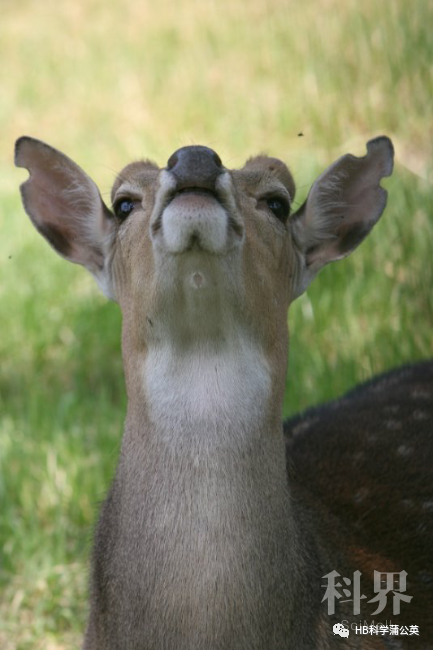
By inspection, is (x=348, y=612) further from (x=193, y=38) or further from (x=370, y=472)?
(x=193, y=38)

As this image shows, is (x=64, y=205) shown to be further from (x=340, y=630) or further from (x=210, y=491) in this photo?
(x=340, y=630)

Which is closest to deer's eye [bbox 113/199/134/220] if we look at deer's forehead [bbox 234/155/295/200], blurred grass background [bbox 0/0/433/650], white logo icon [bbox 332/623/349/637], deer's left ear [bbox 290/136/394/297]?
deer's forehead [bbox 234/155/295/200]

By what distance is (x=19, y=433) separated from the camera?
18.5 feet

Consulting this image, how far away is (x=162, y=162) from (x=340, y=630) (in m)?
5.54

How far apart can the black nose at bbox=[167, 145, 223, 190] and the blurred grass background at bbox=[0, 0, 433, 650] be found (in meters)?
2.01

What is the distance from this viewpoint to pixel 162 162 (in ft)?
27.5

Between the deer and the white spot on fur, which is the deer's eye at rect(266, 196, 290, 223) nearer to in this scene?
the deer

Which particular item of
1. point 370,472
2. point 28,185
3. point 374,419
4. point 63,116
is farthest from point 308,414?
point 63,116

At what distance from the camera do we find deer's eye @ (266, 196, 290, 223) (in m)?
3.41

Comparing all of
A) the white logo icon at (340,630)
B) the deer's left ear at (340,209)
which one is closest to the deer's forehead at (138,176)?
the deer's left ear at (340,209)

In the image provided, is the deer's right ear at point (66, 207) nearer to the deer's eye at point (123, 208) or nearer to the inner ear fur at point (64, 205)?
the inner ear fur at point (64, 205)

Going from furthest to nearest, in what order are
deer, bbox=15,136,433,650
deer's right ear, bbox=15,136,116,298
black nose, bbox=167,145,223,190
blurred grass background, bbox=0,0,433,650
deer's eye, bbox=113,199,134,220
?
blurred grass background, bbox=0,0,433,650, deer's right ear, bbox=15,136,116,298, deer's eye, bbox=113,199,134,220, deer, bbox=15,136,433,650, black nose, bbox=167,145,223,190

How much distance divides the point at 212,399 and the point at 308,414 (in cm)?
154

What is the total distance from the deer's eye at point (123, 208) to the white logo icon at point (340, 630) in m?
1.31
